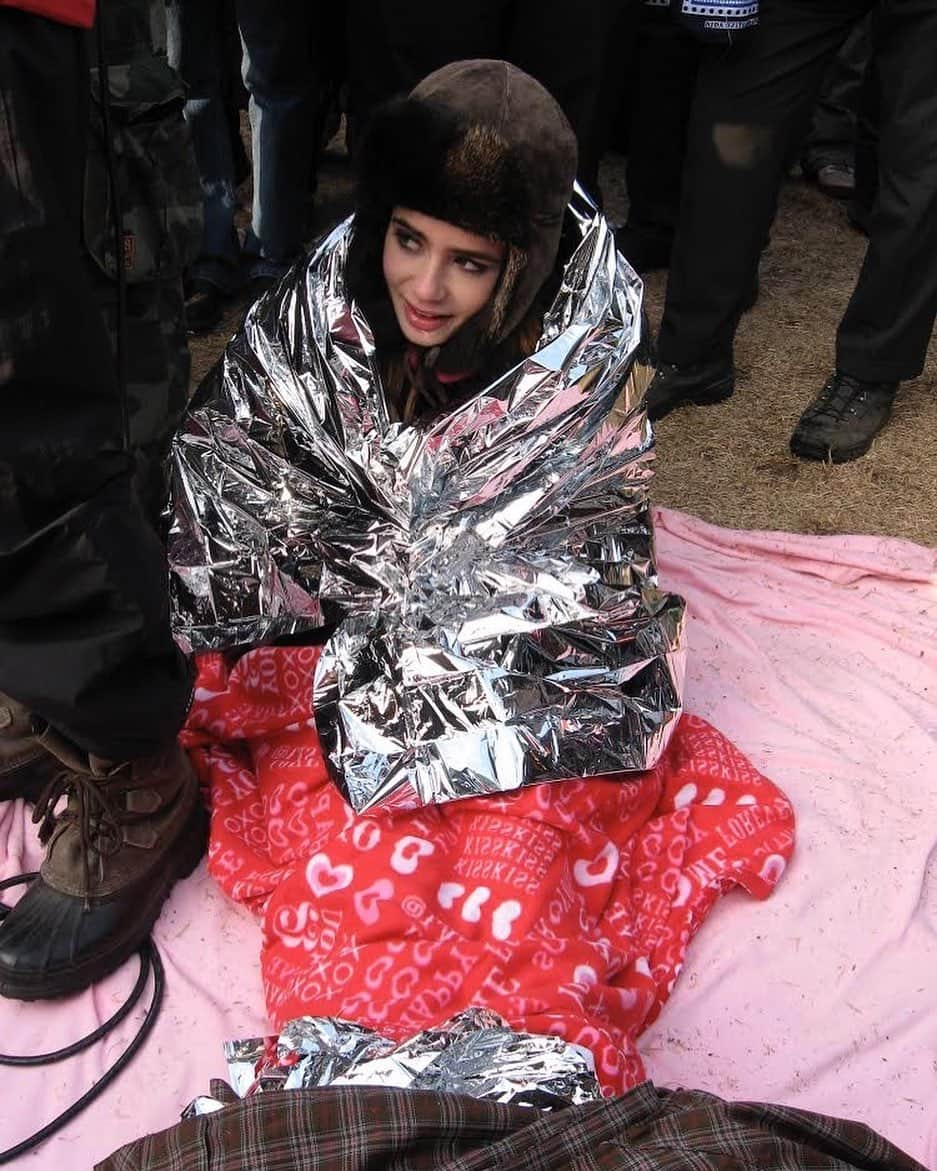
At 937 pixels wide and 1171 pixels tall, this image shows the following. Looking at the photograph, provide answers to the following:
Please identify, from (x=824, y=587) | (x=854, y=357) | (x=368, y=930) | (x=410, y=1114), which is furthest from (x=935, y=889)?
(x=854, y=357)

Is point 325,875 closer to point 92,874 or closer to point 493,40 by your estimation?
point 92,874

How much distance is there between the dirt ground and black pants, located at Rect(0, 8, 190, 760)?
1.39 metres

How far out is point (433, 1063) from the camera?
1127 millimetres

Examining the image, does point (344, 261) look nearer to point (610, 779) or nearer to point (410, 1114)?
point (610, 779)

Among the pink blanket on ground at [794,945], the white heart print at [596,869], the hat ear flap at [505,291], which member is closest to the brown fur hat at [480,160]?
the hat ear flap at [505,291]

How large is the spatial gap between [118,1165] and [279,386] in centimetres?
87

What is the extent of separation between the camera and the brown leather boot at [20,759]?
1515 mm

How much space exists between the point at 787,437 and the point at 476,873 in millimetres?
1516

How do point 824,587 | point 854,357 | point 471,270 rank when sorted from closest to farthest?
point 471,270
point 824,587
point 854,357

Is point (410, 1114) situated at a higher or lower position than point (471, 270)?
lower

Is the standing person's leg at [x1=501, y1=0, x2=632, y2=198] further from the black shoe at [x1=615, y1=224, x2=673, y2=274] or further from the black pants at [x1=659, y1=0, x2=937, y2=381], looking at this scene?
the black shoe at [x1=615, y1=224, x2=673, y2=274]

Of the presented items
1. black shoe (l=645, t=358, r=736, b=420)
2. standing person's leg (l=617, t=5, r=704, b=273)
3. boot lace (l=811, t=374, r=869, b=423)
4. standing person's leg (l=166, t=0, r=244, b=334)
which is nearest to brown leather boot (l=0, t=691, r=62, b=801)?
standing person's leg (l=166, t=0, r=244, b=334)

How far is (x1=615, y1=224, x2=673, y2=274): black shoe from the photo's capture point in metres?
3.19

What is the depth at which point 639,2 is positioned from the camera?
2.81 meters
